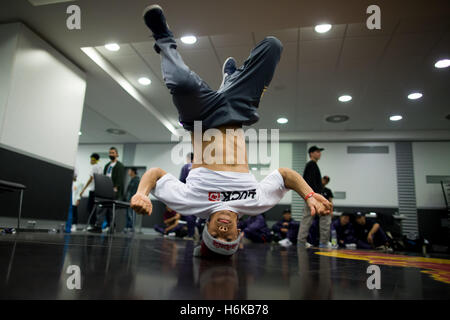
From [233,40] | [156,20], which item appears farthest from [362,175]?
[156,20]

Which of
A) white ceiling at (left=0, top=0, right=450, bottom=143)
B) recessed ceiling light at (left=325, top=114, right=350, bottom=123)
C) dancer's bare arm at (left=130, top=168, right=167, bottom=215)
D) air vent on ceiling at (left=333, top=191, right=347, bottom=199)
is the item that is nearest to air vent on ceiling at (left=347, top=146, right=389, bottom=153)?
white ceiling at (left=0, top=0, right=450, bottom=143)

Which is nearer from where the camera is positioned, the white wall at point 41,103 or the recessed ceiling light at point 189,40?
the white wall at point 41,103

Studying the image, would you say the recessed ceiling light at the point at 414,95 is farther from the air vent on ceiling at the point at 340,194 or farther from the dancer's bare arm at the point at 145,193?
the dancer's bare arm at the point at 145,193

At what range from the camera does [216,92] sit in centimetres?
157

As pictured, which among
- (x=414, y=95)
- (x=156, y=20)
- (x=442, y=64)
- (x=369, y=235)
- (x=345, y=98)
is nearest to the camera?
(x=156, y=20)

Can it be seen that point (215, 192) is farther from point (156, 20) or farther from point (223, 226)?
point (156, 20)

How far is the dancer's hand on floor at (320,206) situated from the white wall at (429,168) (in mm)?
9114

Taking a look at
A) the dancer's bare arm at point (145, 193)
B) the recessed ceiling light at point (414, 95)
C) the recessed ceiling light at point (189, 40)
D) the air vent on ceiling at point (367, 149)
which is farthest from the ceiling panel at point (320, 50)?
the air vent on ceiling at point (367, 149)

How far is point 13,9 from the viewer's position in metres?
3.96

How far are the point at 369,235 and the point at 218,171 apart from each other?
611 centimetres

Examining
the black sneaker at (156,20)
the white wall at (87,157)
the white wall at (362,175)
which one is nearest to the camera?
the black sneaker at (156,20)

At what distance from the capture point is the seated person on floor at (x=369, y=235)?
20.8 ft

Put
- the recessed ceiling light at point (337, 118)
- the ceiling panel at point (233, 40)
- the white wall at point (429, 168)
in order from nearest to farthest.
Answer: the ceiling panel at point (233, 40) < the recessed ceiling light at point (337, 118) < the white wall at point (429, 168)

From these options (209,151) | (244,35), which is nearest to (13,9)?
(244,35)
